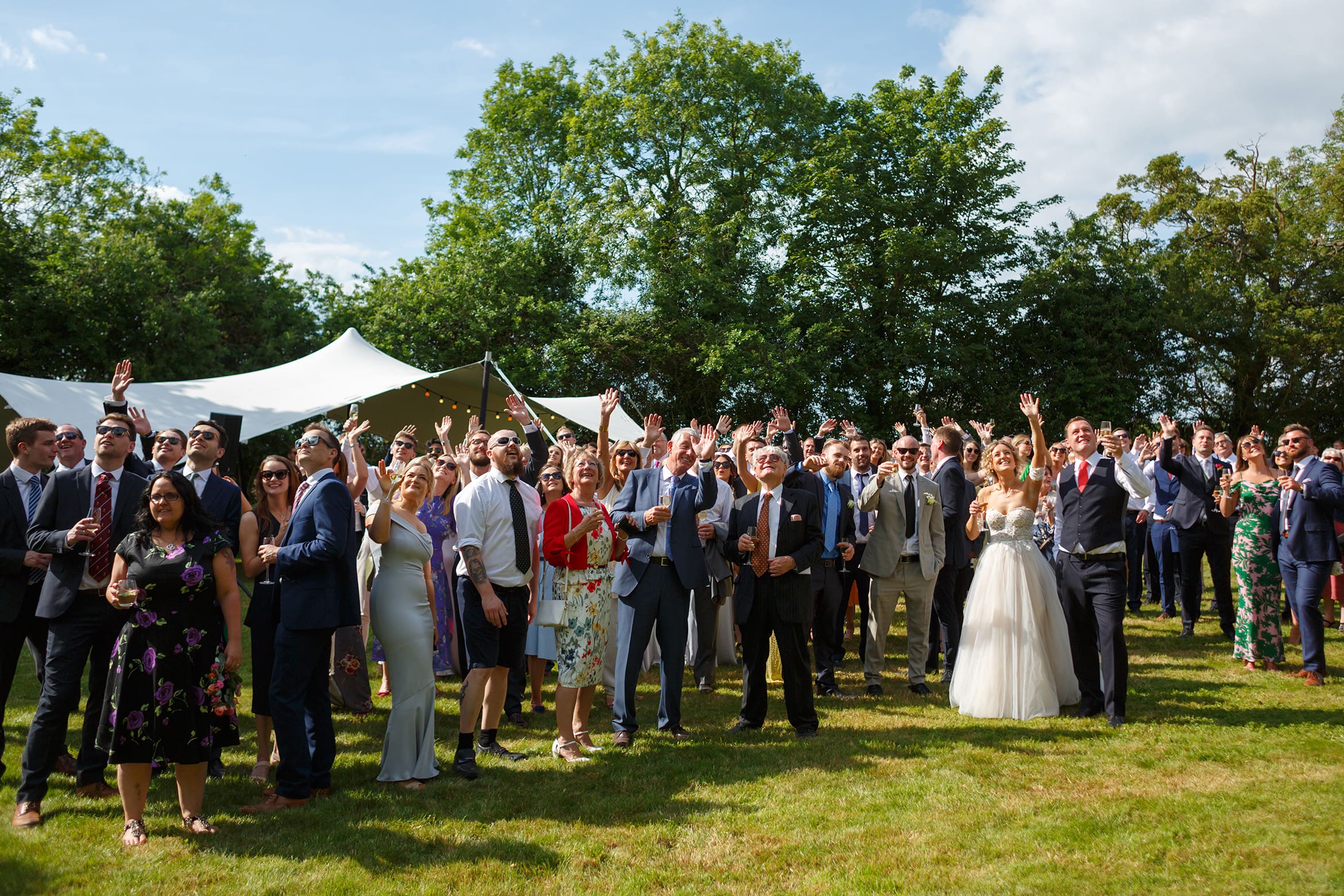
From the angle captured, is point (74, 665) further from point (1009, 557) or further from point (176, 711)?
point (1009, 557)

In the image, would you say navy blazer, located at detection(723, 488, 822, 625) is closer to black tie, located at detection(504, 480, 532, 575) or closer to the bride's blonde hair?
black tie, located at detection(504, 480, 532, 575)

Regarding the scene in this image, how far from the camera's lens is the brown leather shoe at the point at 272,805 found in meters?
4.53

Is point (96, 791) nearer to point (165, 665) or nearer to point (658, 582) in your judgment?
point (165, 665)

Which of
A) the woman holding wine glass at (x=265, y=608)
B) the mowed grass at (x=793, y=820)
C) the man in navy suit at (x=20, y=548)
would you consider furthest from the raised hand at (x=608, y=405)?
the man in navy suit at (x=20, y=548)

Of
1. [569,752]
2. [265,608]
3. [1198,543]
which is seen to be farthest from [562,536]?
[1198,543]

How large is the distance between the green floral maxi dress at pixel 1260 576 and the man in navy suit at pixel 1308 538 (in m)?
0.11

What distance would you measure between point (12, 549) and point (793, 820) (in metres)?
4.24

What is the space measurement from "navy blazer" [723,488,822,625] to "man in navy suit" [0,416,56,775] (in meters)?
3.93

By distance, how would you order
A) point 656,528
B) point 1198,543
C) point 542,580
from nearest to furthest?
1. point 542,580
2. point 656,528
3. point 1198,543

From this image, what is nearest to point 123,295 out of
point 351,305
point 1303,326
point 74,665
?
point 351,305

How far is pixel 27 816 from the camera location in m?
4.31

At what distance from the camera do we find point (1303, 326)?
81.8ft

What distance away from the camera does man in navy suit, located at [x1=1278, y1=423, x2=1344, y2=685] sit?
7367mm

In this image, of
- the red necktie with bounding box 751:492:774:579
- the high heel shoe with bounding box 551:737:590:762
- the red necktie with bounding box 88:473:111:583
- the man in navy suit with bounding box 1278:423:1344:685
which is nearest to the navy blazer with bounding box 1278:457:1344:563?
the man in navy suit with bounding box 1278:423:1344:685
